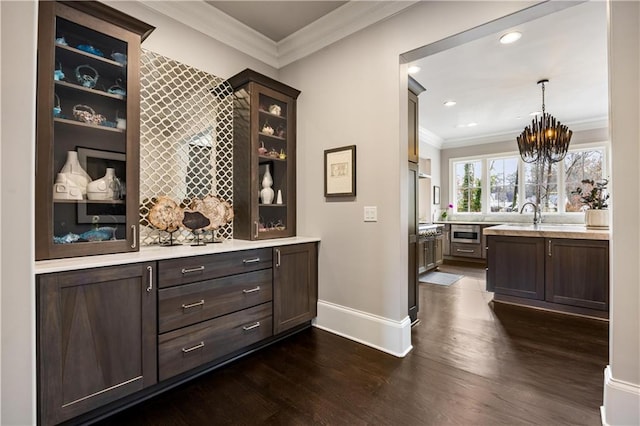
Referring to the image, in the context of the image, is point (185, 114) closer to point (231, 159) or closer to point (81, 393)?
point (231, 159)

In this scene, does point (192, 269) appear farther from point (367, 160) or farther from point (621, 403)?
point (621, 403)

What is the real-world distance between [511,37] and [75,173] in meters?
3.92

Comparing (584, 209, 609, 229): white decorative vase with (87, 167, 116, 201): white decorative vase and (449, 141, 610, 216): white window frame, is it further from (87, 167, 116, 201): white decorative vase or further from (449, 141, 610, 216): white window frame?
(87, 167, 116, 201): white decorative vase

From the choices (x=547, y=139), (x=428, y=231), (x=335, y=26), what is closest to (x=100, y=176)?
(x=335, y=26)

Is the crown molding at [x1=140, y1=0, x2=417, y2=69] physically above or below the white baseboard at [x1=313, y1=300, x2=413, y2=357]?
above

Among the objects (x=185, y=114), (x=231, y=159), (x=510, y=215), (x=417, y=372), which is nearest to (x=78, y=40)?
(x=185, y=114)

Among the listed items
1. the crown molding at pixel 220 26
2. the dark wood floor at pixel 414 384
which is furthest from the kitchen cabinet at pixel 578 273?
the crown molding at pixel 220 26

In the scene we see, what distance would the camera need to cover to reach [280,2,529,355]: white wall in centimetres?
238

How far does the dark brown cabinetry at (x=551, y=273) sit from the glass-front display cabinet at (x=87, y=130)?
4.12m

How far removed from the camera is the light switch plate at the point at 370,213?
8.36 ft

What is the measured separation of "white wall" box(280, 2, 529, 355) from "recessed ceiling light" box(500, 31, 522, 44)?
→ 1.13 m

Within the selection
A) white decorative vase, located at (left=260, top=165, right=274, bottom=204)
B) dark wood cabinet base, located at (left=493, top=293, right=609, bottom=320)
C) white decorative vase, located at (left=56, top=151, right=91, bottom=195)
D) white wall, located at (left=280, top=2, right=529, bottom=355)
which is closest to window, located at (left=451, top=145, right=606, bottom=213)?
dark wood cabinet base, located at (left=493, top=293, right=609, bottom=320)

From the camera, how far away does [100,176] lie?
1.90 m

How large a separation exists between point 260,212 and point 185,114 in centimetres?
110
